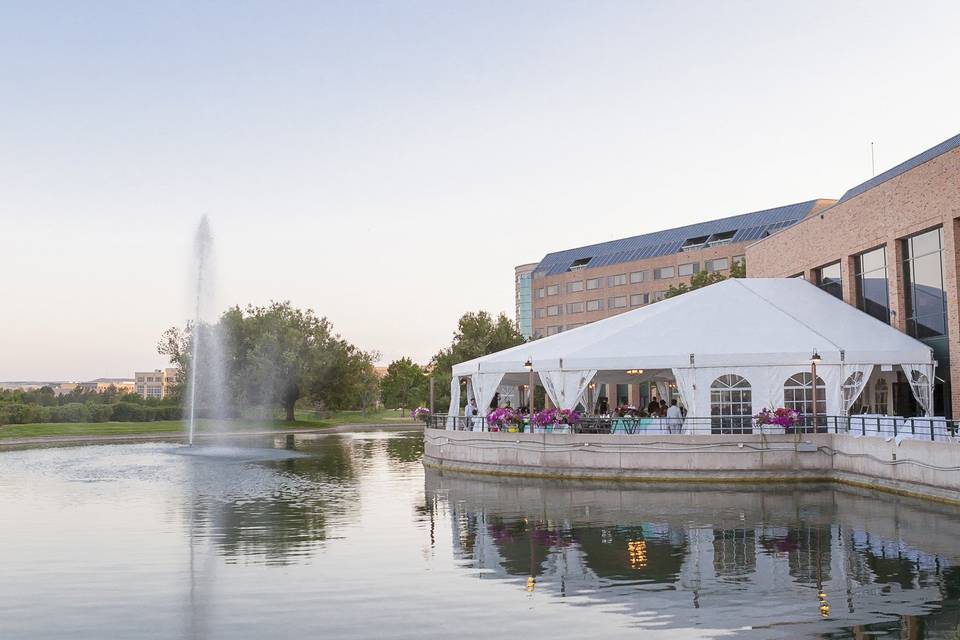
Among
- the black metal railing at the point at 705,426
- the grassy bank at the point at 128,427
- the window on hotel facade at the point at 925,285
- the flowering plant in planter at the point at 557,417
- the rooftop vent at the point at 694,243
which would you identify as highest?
the rooftop vent at the point at 694,243

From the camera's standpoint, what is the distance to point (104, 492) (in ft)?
91.1

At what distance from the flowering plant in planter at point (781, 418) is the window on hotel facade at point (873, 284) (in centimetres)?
933

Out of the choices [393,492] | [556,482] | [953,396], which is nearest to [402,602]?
[393,492]

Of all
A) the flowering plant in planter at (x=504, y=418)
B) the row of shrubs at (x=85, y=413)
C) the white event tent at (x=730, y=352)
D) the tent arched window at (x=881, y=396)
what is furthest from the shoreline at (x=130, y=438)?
the tent arched window at (x=881, y=396)

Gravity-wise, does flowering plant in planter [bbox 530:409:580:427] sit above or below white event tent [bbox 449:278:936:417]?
below

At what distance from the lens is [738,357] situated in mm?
32281

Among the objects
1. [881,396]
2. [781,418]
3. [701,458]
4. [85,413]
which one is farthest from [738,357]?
[85,413]

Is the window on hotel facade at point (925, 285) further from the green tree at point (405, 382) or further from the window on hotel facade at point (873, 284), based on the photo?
the green tree at point (405, 382)

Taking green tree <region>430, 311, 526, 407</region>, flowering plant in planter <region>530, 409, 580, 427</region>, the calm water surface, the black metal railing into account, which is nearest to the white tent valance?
the black metal railing

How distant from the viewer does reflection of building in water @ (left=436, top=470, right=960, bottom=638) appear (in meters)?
12.1

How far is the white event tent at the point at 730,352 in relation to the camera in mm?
32156

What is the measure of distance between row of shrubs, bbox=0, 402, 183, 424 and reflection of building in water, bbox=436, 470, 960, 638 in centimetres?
5731

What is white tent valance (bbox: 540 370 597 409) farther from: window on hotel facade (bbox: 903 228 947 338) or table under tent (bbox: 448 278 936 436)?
window on hotel facade (bbox: 903 228 947 338)

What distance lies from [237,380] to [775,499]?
65355mm
